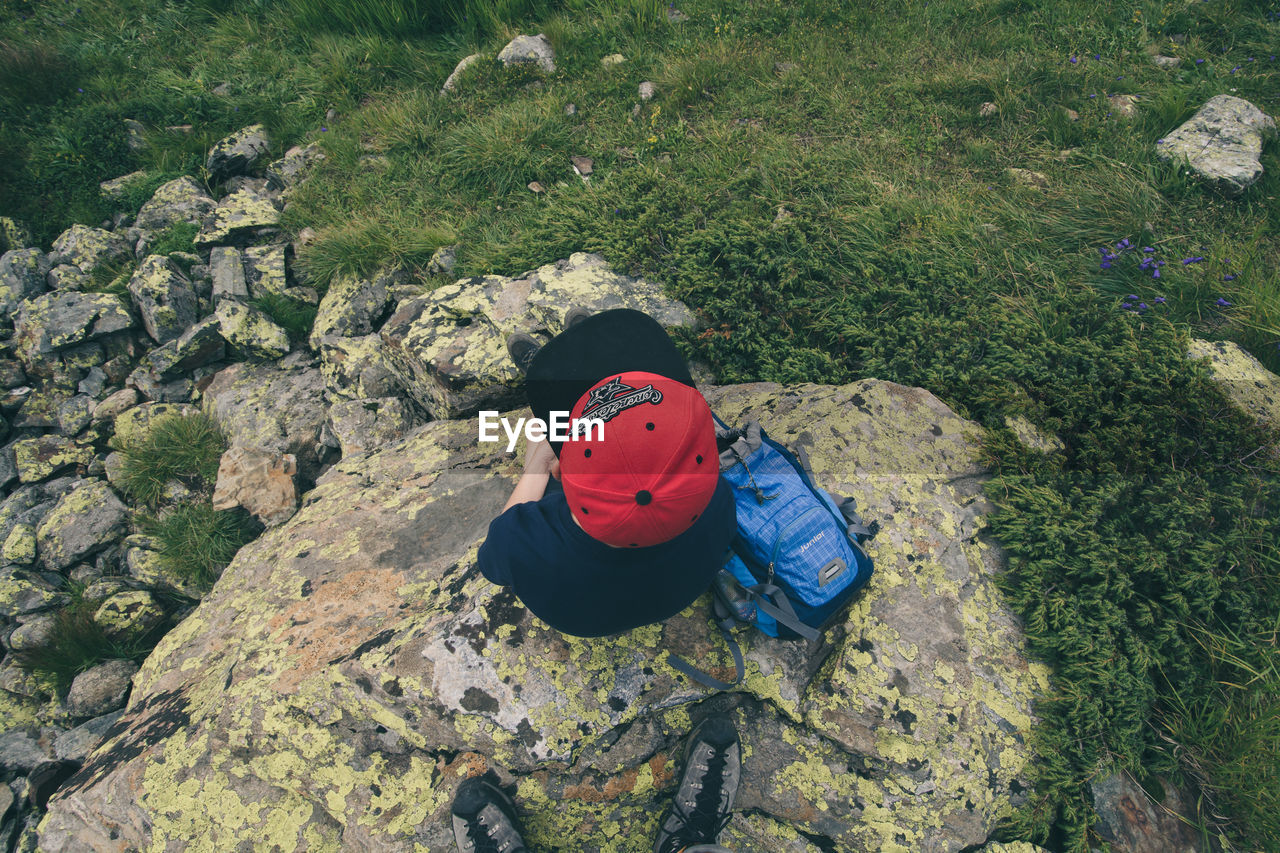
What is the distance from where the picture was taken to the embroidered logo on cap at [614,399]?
238 cm

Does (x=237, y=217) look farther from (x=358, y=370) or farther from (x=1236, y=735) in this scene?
(x=1236, y=735)

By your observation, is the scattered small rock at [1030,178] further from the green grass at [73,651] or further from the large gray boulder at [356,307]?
the green grass at [73,651]

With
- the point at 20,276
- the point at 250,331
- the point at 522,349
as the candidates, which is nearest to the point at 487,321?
the point at 522,349

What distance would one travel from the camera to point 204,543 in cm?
494

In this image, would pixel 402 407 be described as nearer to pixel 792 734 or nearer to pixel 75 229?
pixel 792 734

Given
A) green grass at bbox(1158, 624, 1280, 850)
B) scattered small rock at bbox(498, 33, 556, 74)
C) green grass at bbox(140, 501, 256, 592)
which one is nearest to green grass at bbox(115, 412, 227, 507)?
green grass at bbox(140, 501, 256, 592)

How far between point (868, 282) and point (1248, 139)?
3.56 m

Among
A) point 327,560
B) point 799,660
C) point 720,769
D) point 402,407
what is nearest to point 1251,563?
point 799,660

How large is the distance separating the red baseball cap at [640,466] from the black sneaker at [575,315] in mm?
2115

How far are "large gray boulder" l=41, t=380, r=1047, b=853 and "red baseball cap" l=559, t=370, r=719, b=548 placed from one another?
1.26 metres

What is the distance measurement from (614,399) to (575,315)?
7.29 feet

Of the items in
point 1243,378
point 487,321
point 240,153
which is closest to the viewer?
point 1243,378

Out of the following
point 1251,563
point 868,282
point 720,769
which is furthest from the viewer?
point 868,282

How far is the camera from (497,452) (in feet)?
14.8
